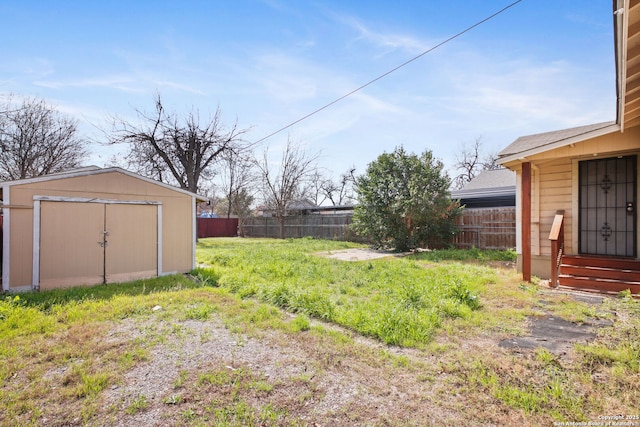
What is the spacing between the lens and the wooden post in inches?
221

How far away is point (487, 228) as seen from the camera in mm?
11117

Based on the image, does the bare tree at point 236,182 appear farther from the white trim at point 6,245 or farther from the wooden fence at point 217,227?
the white trim at point 6,245

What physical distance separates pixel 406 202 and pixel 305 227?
8.80 metres

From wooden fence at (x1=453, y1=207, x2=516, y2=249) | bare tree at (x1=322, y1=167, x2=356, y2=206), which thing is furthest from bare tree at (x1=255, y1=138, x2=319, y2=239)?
bare tree at (x1=322, y1=167, x2=356, y2=206)

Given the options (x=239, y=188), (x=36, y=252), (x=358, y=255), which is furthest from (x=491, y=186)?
(x=239, y=188)

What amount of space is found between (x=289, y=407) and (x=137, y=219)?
5853 mm

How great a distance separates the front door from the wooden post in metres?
1.17

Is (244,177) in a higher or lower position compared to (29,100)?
lower

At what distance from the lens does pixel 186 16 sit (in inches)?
274

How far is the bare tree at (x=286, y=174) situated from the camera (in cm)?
1978

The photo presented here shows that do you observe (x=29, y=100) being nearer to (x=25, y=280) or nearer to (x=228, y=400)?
(x=25, y=280)

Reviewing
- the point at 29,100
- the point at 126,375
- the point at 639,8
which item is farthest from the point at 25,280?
the point at 29,100

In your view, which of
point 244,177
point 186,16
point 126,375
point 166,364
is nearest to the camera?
point 126,375

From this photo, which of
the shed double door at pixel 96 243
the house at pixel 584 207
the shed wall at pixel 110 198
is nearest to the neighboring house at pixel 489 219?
the house at pixel 584 207
